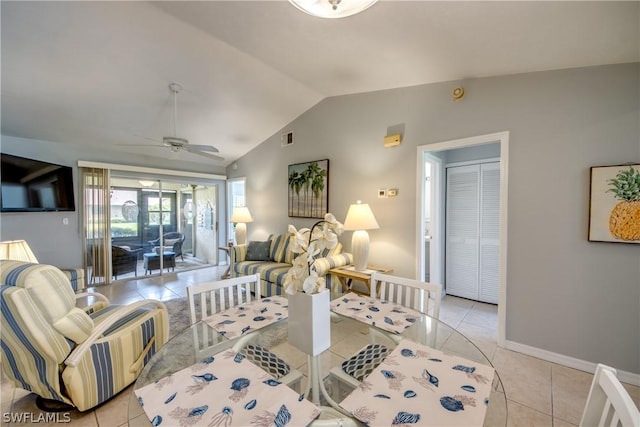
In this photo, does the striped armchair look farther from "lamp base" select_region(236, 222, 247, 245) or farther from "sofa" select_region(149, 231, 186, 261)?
"sofa" select_region(149, 231, 186, 261)

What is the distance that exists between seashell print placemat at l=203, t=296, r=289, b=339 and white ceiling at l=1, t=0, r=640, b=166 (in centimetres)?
217

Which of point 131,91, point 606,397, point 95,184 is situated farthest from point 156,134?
point 606,397

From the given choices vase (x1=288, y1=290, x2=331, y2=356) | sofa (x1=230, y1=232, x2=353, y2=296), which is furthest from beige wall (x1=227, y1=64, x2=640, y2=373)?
vase (x1=288, y1=290, x2=331, y2=356)

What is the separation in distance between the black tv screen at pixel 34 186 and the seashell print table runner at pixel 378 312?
4.84 meters

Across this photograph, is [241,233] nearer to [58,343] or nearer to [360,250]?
[360,250]

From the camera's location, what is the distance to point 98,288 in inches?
172

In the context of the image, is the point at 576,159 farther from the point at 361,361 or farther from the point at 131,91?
the point at 131,91

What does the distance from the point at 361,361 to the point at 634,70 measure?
9.53 feet

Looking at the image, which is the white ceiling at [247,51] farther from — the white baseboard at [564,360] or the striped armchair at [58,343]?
the white baseboard at [564,360]

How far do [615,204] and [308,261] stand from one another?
2488 mm

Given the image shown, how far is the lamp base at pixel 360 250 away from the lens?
10.3ft

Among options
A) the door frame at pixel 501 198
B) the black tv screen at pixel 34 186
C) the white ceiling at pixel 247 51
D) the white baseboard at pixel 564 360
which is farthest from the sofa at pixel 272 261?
the black tv screen at pixel 34 186

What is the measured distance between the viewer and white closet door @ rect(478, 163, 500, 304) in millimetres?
3338

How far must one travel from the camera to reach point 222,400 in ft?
2.83
